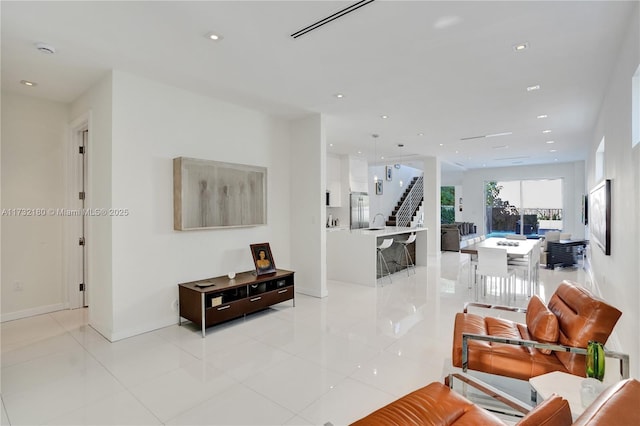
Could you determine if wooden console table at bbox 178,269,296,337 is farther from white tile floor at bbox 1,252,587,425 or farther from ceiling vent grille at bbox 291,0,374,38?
ceiling vent grille at bbox 291,0,374,38

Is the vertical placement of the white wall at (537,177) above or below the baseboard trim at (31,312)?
above

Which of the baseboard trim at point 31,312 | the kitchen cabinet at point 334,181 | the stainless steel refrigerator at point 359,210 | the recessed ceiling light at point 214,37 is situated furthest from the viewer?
the stainless steel refrigerator at point 359,210

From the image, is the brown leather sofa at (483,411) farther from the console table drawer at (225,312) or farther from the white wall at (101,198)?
the white wall at (101,198)

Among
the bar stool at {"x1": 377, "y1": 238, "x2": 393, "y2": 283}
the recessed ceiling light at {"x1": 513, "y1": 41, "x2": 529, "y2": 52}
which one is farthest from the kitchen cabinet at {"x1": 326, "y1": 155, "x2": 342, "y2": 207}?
the recessed ceiling light at {"x1": 513, "y1": 41, "x2": 529, "y2": 52}

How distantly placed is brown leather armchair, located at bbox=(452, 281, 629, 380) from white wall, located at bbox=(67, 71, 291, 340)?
325cm

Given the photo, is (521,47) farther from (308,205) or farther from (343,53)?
(308,205)

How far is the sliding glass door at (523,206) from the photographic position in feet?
39.2

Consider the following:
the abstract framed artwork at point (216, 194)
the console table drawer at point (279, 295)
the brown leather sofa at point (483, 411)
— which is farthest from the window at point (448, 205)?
the brown leather sofa at point (483, 411)

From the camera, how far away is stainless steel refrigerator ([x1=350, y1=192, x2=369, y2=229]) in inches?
353

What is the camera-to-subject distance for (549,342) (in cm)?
234

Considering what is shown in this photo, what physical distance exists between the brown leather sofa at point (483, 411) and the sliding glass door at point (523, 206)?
12.6m

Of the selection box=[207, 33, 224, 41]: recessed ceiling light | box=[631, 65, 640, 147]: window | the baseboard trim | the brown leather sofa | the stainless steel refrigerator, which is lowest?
the baseboard trim

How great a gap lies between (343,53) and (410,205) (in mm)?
11442

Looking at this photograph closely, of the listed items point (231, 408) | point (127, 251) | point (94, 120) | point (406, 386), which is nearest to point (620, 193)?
point (406, 386)
